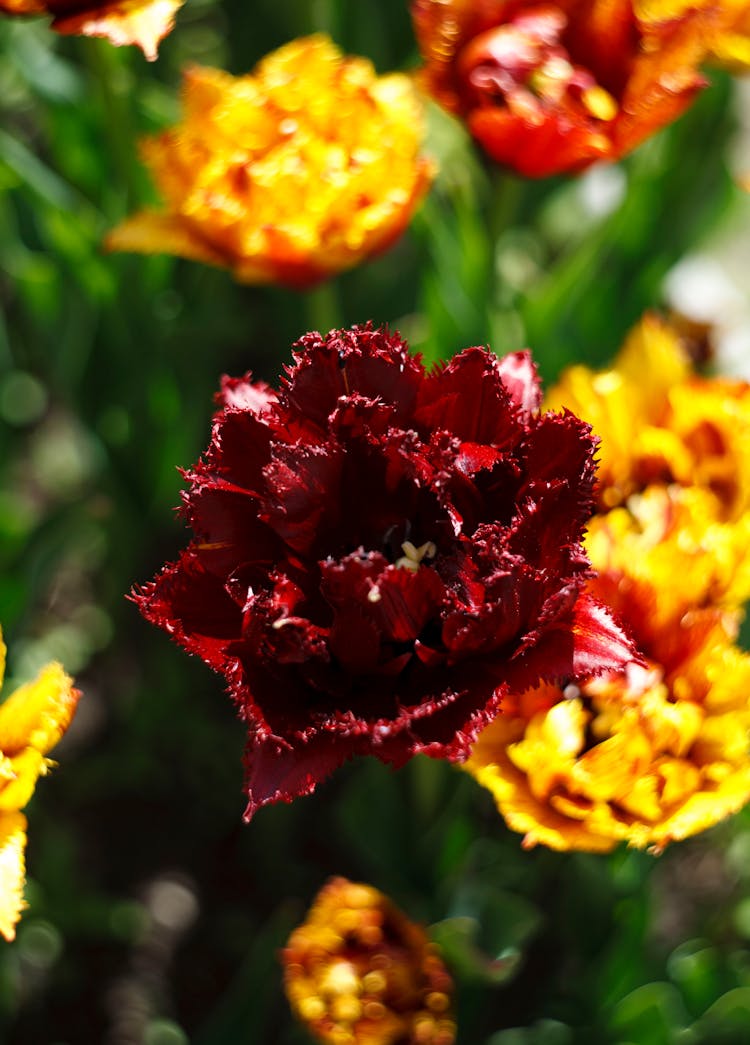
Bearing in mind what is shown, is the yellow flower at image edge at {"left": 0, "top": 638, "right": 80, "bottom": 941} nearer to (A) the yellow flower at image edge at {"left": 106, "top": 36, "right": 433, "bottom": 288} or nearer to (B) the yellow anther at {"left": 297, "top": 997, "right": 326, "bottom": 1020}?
(B) the yellow anther at {"left": 297, "top": 997, "right": 326, "bottom": 1020}

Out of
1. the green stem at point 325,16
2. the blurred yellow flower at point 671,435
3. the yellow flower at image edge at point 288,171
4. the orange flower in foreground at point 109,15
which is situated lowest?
the blurred yellow flower at point 671,435

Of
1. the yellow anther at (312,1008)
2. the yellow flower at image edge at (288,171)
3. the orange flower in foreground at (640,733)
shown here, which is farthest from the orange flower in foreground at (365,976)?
the yellow flower at image edge at (288,171)

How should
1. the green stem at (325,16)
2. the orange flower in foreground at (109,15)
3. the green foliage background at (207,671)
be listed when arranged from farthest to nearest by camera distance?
the green stem at (325,16) < the green foliage background at (207,671) < the orange flower in foreground at (109,15)

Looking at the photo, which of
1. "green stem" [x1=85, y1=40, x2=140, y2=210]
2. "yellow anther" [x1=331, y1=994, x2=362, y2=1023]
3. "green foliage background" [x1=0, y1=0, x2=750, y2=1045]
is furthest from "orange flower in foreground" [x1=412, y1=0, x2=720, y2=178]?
"yellow anther" [x1=331, y1=994, x2=362, y2=1023]

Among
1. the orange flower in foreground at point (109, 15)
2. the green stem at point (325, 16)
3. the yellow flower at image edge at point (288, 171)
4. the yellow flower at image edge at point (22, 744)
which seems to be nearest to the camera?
the yellow flower at image edge at point (22, 744)

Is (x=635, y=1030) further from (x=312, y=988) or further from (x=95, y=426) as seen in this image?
(x=95, y=426)

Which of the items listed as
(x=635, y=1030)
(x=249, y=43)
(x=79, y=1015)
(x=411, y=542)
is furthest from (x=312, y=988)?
(x=249, y=43)

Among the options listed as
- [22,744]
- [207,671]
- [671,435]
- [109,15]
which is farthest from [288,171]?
[207,671]

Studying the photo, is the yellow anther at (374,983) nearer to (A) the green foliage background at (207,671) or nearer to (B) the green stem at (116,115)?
(A) the green foliage background at (207,671)
